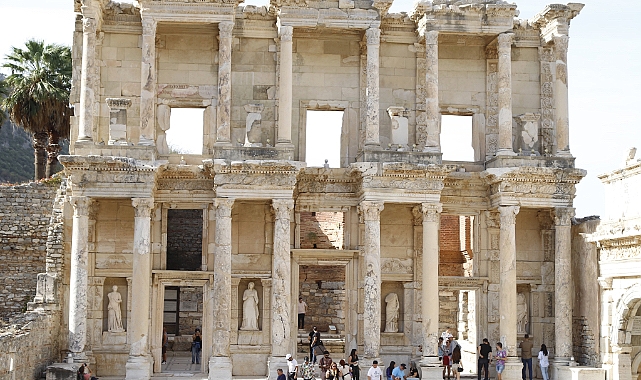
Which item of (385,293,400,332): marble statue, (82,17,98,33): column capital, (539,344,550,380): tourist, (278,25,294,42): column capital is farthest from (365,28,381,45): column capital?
(539,344,550,380): tourist

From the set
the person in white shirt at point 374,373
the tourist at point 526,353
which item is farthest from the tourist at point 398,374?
the tourist at point 526,353

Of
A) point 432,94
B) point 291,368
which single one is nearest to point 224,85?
point 432,94

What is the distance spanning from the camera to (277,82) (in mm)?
27484

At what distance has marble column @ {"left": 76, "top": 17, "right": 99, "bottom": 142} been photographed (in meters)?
26.0

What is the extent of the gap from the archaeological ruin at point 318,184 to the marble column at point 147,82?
0.16ft

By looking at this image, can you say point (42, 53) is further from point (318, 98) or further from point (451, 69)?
point (451, 69)

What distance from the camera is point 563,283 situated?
26656 millimetres

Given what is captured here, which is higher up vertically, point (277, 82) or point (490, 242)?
point (277, 82)

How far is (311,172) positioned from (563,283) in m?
7.74

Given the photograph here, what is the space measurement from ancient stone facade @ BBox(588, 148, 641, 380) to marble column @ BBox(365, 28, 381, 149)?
6.38m

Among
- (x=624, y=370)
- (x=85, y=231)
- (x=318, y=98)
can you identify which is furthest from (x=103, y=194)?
(x=624, y=370)

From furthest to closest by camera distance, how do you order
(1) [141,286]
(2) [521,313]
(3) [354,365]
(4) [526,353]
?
(2) [521,313]
(4) [526,353]
(1) [141,286]
(3) [354,365]

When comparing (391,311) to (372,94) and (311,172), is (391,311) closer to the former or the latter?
(311,172)

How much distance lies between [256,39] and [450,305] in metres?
13.2
